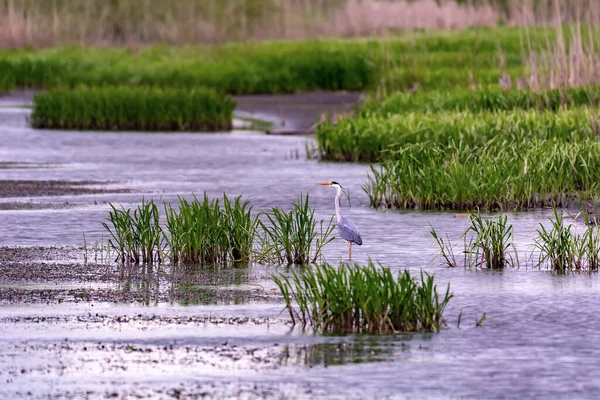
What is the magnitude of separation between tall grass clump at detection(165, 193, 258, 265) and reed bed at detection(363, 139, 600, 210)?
4.99 m

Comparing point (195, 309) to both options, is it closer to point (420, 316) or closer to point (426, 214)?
point (420, 316)

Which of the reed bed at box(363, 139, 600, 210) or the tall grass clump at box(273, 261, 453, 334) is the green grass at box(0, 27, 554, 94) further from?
the tall grass clump at box(273, 261, 453, 334)

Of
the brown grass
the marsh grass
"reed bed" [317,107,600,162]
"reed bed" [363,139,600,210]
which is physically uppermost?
the brown grass

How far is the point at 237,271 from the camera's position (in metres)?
13.4

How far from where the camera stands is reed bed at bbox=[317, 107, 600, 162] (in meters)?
23.5

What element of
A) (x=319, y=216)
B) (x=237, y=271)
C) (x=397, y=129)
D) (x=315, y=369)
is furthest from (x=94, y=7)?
(x=315, y=369)

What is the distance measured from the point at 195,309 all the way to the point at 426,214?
24.2ft

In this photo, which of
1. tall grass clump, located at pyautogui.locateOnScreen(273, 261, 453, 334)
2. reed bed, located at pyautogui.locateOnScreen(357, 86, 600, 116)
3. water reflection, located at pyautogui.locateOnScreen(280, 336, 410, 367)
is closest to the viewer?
water reflection, located at pyautogui.locateOnScreen(280, 336, 410, 367)

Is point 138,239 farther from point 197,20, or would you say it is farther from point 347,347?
point 197,20

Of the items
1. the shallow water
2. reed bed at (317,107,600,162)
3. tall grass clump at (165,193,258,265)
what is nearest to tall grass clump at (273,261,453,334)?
the shallow water

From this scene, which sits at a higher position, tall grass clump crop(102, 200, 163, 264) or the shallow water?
tall grass clump crop(102, 200, 163, 264)

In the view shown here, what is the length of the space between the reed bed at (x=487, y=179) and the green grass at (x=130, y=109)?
52.5 ft

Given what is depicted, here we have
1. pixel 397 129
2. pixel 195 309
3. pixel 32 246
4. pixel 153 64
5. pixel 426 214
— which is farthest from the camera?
pixel 153 64

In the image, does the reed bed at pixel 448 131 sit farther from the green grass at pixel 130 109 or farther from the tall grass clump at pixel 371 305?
the tall grass clump at pixel 371 305
